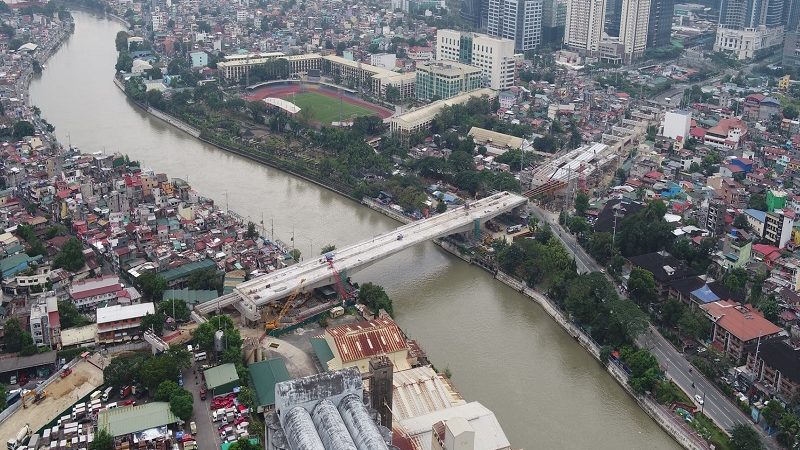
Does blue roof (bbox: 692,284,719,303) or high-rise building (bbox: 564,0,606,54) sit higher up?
high-rise building (bbox: 564,0,606,54)

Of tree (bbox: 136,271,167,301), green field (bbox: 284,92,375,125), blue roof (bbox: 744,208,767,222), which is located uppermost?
blue roof (bbox: 744,208,767,222)

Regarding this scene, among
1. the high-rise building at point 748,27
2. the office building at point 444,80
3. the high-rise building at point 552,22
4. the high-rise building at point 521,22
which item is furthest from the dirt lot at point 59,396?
the high-rise building at point 748,27

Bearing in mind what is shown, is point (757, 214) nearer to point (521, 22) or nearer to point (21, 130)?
point (21, 130)

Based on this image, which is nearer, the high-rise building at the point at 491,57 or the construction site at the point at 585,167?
the construction site at the point at 585,167

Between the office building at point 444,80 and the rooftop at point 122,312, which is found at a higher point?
the office building at point 444,80

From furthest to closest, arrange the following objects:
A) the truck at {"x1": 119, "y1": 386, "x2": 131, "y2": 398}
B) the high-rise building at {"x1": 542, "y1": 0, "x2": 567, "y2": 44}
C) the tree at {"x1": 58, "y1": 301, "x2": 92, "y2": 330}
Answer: the high-rise building at {"x1": 542, "y1": 0, "x2": 567, "y2": 44} → the tree at {"x1": 58, "y1": 301, "x2": 92, "y2": 330} → the truck at {"x1": 119, "y1": 386, "x2": 131, "y2": 398}

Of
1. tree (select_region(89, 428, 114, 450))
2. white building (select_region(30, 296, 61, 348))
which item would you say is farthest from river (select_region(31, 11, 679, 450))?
white building (select_region(30, 296, 61, 348))

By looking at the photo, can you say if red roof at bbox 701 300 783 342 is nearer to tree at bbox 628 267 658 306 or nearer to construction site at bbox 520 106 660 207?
tree at bbox 628 267 658 306

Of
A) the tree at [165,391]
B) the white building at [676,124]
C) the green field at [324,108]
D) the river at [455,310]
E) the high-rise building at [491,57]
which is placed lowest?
the river at [455,310]

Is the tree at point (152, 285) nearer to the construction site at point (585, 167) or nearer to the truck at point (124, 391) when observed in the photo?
the truck at point (124, 391)
